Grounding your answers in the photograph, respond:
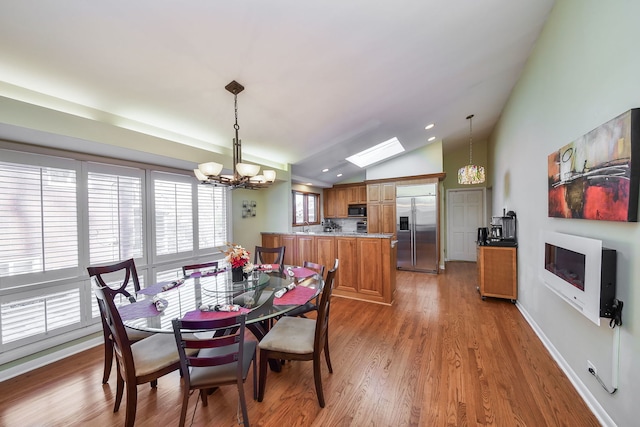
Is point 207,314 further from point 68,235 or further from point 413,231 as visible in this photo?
point 413,231

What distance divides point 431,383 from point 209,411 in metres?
1.77

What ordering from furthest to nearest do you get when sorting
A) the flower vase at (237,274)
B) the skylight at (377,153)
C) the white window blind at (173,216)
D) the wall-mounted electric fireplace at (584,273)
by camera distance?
1. the skylight at (377,153)
2. the white window blind at (173,216)
3. the flower vase at (237,274)
4. the wall-mounted electric fireplace at (584,273)

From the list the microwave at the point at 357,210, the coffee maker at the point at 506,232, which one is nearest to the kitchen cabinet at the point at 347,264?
the coffee maker at the point at 506,232

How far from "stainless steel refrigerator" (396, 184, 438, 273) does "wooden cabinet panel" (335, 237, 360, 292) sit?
227 centimetres

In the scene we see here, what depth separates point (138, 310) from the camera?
1.78 meters

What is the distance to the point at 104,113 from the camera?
240cm

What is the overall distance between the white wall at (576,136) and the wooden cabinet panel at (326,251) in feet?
9.05

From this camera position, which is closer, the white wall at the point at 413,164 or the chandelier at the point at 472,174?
the chandelier at the point at 472,174

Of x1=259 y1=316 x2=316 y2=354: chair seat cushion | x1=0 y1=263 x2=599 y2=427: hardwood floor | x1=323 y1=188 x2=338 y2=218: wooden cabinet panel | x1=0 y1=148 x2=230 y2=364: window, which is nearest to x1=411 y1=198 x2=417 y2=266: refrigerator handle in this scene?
x1=323 y1=188 x2=338 y2=218: wooden cabinet panel

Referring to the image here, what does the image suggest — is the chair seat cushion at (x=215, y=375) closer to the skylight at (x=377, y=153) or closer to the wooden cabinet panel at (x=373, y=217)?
the skylight at (x=377, y=153)

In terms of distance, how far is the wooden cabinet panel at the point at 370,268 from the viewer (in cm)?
374

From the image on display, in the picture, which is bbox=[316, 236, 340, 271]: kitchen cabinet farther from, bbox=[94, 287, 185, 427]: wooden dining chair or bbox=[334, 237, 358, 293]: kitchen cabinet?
bbox=[94, 287, 185, 427]: wooden dining chair

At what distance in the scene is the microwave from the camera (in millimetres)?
6672

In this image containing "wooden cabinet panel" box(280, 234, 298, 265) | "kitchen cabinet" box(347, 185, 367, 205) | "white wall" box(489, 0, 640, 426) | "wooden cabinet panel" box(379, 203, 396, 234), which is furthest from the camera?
"kitchen cabinet" box(347, 185, 367, 205)
